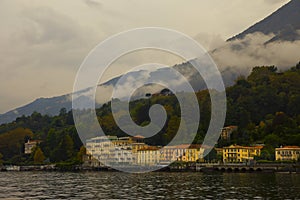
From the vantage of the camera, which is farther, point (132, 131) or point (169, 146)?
point (132, 131)

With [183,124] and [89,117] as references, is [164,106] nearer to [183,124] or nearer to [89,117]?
[183,124]

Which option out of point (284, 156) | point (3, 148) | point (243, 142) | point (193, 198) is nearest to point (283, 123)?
point (243, 142)

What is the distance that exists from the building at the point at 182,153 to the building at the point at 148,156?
1.43m

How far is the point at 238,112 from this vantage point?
129m

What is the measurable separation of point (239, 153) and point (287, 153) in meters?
13.4

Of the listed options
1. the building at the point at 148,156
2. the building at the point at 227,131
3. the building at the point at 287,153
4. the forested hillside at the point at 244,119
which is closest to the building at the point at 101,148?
the forested hillside at the point at 244,119

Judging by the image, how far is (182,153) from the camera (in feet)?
364

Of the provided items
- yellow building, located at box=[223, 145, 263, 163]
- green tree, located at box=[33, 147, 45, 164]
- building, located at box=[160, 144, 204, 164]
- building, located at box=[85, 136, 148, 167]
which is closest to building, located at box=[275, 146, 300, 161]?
yellow building, located at box=[223, 145, 263, 163]

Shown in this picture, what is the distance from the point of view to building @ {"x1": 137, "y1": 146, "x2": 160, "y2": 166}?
11694 centimetres

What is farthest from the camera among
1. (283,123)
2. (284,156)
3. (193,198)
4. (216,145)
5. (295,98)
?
(295,98)

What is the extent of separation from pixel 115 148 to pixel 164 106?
1145 inches

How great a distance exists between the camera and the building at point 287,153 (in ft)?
301

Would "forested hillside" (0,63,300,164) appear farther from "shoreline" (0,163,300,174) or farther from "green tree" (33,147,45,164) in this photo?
"shoreline" (0,163,300,174)

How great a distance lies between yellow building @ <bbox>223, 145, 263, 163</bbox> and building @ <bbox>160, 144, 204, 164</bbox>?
5306 millimetres
